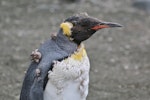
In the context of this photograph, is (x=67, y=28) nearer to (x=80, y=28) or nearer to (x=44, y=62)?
(x=80, y=28)

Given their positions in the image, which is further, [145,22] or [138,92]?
[145,22]

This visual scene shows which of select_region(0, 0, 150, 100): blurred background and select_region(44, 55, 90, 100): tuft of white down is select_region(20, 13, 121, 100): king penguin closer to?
select_region(44, 55, 90, 100): tuft of white down

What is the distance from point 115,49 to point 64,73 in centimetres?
379

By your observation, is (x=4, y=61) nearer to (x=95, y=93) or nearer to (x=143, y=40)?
(x=95, y=93)

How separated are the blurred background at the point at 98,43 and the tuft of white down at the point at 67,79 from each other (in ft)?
6.18

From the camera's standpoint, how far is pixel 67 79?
8.25 feet

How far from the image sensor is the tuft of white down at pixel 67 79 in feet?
8.20

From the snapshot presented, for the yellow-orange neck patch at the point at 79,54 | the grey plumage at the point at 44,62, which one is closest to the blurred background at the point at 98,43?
the grey plumage at the point at 44,62

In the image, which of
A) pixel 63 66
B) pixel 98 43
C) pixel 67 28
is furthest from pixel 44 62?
pixel 98 43

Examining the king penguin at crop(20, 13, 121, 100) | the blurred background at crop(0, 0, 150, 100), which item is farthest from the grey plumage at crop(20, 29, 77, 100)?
the blurred background at crop(0, 0, 150, 100)

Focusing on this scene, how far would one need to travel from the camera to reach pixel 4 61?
5.50 m

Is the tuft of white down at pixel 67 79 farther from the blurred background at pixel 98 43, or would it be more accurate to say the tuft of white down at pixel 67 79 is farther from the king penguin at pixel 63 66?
the blurred background at pixel 98 43

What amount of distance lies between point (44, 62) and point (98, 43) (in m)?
3.94

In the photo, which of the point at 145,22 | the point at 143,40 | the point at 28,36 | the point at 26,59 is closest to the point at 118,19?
the point at 145,22
